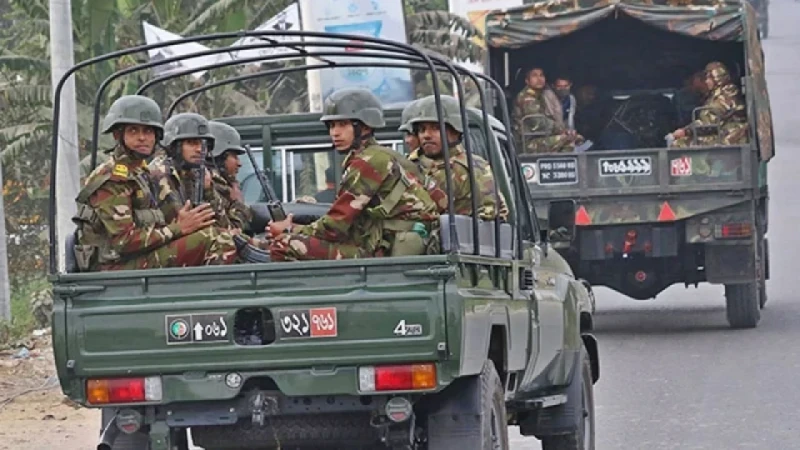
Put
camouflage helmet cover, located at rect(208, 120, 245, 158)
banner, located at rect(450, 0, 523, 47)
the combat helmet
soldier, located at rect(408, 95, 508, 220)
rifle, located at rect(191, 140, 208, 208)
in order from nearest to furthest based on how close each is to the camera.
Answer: soldier, located at rect(408, 95, 508, 220)
the combat helmet
rifle, located at rect(191, 140, 208, 208)
camouflage helmet cover, located at rect(208, 120, 245, 158)
banner, located at rect(450, 0, 523, 47)

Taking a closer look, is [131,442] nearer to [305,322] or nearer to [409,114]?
[305,322]

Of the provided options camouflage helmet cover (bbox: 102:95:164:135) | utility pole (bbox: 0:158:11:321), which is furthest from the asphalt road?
utility pole (bbox: 0:158:11:321)

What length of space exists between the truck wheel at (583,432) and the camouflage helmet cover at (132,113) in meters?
2.51

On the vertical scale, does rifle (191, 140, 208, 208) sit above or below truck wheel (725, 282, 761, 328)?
above

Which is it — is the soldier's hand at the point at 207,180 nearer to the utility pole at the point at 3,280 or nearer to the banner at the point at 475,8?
the utility pole at the point at 3,280

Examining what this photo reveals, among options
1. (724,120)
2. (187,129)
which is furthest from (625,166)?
(187,129)

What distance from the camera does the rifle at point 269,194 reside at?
859cm

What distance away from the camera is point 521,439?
10.8 m

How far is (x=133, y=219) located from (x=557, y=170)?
29.8 ft

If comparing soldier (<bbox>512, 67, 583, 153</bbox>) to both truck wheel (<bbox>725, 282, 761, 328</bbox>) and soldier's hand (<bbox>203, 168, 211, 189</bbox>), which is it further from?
soldier's hand (<bbox>203, 168, 211, 189</bbox>)

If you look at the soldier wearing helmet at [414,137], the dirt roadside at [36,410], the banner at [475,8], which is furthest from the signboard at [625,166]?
the banner at [475,8]

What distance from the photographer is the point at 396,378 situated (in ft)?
21.2

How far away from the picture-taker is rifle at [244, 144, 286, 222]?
28.2ft

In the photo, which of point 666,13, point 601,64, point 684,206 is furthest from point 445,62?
point 601,64
